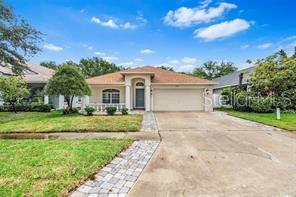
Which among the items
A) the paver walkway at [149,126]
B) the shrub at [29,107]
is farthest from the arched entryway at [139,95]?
the paver walkway at [149,126]

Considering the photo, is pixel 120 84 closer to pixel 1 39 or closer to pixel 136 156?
pixel 1 39

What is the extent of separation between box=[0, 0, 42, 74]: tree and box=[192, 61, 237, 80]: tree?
40.0 m

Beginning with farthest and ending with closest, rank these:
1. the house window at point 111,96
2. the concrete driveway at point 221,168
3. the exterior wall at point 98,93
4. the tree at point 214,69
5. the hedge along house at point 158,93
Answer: the tree at point 214,69, the house window at point 111,96, the exterior wall at point 98,93, the hedge along house at point 158,93, the concrete driveway at point 221,168

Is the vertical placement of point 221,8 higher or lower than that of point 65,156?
higher

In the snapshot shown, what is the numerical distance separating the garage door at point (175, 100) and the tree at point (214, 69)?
32.0 metres

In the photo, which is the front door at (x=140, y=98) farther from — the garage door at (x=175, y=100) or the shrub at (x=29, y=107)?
the shrub at (x=29, y=107)

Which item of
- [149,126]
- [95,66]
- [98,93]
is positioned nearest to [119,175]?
[149,126]

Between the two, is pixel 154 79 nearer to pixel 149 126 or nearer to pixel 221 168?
pixel 149 126

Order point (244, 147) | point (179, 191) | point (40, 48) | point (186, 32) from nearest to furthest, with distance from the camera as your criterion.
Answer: point (179, 191), point (244, 147), point (40, 48), point (186, 32)

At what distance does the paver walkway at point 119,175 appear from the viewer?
3.68 meters

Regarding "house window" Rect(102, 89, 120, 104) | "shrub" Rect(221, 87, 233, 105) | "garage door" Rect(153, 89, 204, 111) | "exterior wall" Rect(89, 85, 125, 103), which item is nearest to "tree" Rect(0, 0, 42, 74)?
"exterior wall" Rect(89, 85, 125, 103)

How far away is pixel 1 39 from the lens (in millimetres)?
15625

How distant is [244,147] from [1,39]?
17248mm

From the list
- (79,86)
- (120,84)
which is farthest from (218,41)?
(79,86)
